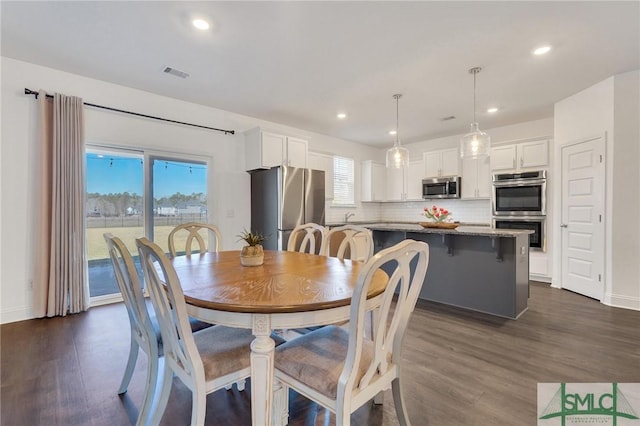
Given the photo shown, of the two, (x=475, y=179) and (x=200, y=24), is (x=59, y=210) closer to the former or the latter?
(x=200, y=24)

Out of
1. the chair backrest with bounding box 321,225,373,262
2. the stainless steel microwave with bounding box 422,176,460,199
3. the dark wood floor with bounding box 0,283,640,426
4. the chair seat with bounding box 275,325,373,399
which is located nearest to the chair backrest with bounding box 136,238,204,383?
the chair seat with bounding box 275,325,373,399

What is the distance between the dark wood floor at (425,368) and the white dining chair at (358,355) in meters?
→ 0.49

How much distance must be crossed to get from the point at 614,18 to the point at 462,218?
391 cm

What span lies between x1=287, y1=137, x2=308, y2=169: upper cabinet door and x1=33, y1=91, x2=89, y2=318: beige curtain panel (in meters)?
2.59

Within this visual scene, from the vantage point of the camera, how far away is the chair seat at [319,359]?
1203mm

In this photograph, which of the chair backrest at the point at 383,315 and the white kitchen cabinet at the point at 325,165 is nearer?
the chair backrest at the point at 383,315

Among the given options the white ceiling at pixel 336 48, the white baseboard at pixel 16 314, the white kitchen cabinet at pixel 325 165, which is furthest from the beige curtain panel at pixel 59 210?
the white kitchen cabinet at pixel 325 165

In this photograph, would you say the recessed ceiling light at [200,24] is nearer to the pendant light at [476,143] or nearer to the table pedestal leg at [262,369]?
the table pedestal leg at [262,369]

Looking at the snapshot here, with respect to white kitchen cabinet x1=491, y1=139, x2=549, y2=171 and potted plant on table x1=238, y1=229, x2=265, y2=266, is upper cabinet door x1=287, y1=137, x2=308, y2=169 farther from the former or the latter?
white kitchen cabinet x1=491, y1=139, x2=549, y2=171

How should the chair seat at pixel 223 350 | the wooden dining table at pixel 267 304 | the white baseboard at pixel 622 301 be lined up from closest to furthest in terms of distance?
the wooden dining table at pixel 267 304 → the chair seat at pixel 223 350 → the white baseboard at pixel 622 301

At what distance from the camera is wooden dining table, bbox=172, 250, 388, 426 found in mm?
1188

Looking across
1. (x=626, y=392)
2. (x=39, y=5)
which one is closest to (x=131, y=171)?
(x=39, y=5)

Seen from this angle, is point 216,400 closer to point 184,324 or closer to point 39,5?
point 184,324

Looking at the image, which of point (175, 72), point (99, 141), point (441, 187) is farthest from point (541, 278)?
point (99, 141)
